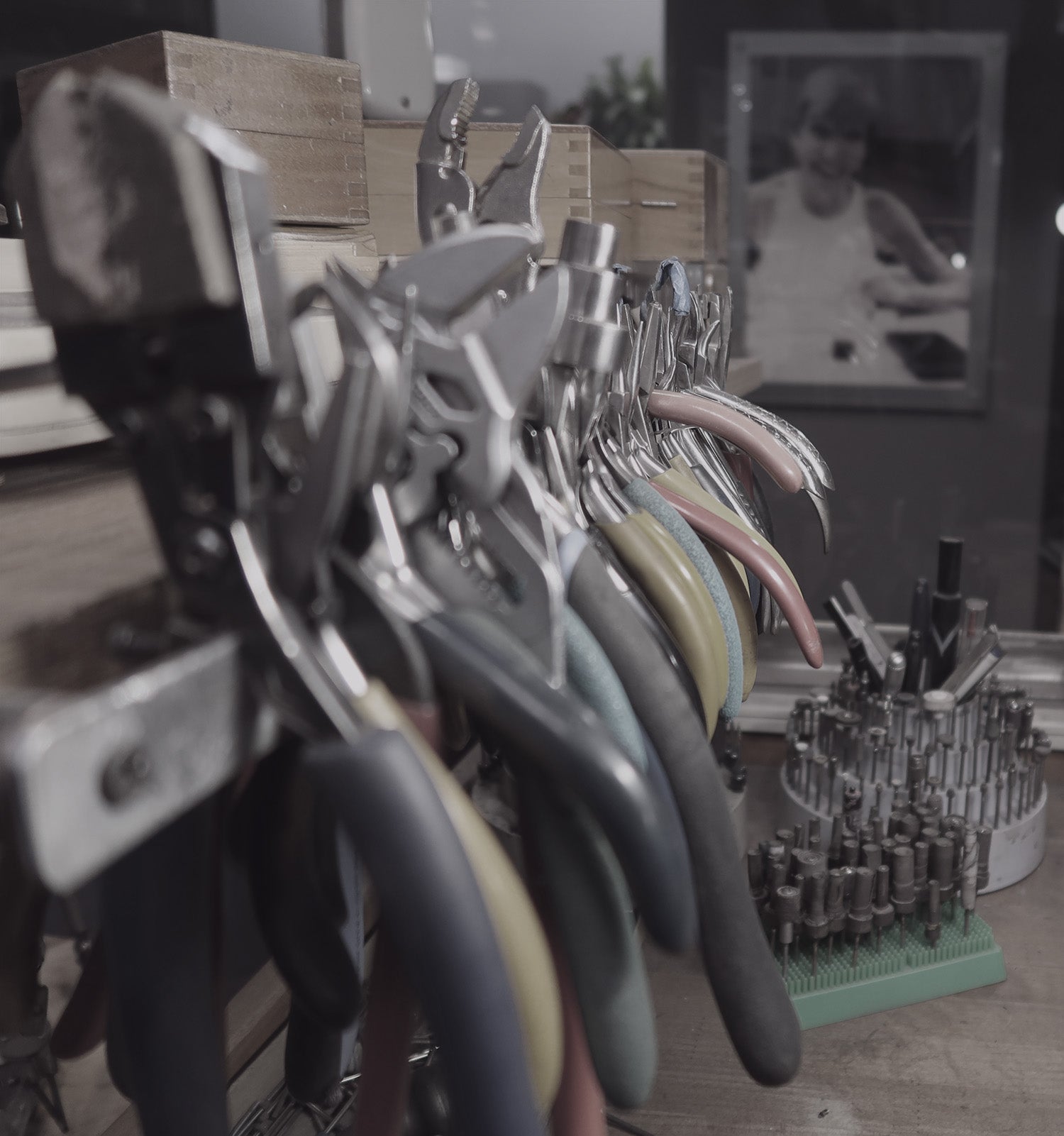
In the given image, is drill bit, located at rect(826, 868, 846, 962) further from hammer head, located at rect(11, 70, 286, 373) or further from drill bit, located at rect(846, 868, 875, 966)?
hammer head, located at rect(11, 70, 286, 373)

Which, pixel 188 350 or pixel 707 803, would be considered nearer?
pixel 188 350

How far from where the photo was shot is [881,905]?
93cm

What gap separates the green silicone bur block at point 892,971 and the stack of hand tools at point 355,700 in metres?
0.59

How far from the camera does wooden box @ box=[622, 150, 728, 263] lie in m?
1.13

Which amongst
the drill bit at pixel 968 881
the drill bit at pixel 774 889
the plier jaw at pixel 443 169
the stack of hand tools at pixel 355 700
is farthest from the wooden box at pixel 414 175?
the drill bit at pixel 968 881

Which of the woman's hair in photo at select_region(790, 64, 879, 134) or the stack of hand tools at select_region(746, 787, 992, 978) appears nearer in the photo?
the stack of hand tools at select_region(746, 787, 992, 978)

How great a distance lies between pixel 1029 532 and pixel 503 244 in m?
1.57

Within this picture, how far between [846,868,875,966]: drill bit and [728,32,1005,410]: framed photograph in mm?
941

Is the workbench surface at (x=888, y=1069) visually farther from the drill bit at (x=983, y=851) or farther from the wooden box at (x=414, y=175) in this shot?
the wooden box at (x=414, y=175)

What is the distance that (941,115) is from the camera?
154 cm

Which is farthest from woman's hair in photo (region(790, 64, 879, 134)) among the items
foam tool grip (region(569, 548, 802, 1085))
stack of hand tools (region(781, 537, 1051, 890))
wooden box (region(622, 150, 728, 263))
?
foam tool grip (region(569, 548, 802, 1085))

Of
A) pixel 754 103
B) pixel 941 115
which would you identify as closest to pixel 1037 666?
pixel 941 115

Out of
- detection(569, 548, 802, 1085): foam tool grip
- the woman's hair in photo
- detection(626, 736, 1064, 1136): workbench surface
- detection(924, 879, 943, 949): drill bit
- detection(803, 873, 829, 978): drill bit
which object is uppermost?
the woman's hair in photo

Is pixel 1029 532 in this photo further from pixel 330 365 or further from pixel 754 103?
pixel 330 365
